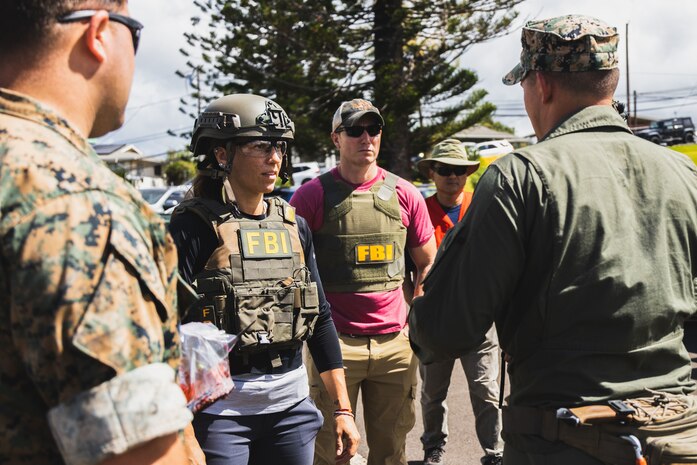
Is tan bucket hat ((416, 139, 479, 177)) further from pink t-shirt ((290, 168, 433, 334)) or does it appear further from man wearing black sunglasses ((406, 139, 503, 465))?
pink t-shirt ((290, 168, 433, 334))

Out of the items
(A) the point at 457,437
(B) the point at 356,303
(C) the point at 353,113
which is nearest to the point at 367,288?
(B) the point at 356,303

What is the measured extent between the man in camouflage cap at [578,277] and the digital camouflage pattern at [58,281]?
1.04 m

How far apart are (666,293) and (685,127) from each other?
1850 inches

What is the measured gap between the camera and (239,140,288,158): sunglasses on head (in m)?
3.02

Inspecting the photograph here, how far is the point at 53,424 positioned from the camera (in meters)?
1.14


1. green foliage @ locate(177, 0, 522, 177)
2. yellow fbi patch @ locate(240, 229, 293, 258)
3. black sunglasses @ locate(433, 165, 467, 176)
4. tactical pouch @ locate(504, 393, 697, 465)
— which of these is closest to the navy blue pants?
yellow fbi patch @ locate(240, 229, 293, 258)

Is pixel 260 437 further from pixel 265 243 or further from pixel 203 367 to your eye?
pixel 203 367

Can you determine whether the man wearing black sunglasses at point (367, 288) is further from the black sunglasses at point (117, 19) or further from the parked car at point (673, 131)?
the parked car at point (673, 131)

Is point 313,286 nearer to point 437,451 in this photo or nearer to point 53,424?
point 53,424

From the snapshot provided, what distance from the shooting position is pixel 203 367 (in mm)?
1745

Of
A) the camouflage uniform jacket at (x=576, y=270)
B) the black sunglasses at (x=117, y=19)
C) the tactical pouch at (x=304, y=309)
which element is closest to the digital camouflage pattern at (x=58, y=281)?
the black sunglasses at (x=117, y=19)

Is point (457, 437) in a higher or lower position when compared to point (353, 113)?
lower

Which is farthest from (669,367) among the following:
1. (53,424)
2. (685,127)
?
(685,127)

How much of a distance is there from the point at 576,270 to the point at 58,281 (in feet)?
4.47
